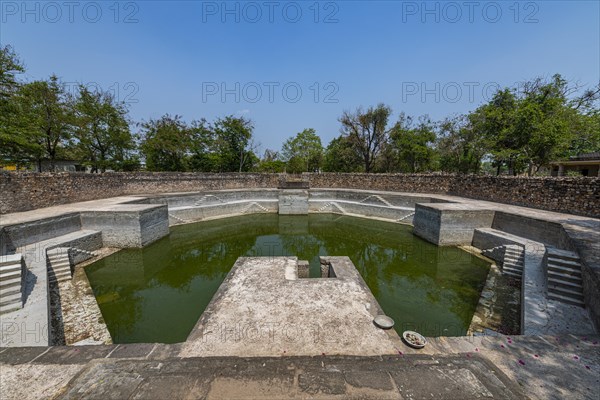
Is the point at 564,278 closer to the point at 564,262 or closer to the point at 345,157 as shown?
the point at 564,262

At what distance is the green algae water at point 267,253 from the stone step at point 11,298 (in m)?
1.15

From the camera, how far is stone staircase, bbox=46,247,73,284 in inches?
205

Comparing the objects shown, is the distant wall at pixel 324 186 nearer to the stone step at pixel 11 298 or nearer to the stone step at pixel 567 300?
the stone step at pixel 567 300

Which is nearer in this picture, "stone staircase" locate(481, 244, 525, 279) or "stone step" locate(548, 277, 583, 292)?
"stone step" locate(548, 277, 583, 292)

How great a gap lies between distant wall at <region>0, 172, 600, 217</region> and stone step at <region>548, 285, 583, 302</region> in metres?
5.32

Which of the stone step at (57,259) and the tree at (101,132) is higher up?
the tree at (101,132)

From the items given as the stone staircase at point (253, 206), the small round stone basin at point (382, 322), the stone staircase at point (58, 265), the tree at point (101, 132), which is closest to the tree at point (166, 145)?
the tree at point (101, 132)

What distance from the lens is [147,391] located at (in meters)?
1.75

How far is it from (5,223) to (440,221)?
40.8 ft

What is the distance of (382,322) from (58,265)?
719 cm

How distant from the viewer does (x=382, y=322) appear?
2920mm

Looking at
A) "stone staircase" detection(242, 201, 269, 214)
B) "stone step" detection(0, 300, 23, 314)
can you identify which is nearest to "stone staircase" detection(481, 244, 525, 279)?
"stone step" detection(0, 300, 23, 314)

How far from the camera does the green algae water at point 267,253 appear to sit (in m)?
4.10

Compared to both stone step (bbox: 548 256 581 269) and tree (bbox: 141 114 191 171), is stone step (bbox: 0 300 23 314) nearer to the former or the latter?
stone step (bbox: 548 256 581 269)
